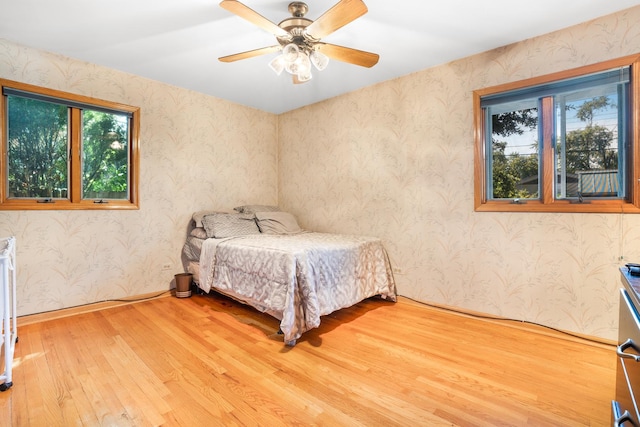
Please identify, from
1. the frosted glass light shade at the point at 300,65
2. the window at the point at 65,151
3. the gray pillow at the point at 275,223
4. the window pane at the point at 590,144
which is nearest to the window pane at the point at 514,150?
the window pane at the point at 590,144

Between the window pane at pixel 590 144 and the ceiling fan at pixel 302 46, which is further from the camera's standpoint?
the window pane at pixel 590 144

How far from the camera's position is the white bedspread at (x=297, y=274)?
2.30 m

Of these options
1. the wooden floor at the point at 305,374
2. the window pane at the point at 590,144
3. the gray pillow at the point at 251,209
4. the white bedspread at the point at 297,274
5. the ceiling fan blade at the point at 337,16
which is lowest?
the wooden floor at the point at 305,374

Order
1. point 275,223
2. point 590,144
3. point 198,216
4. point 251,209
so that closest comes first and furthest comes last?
point 590,144
point 198,216
point 275,223
point 251,209

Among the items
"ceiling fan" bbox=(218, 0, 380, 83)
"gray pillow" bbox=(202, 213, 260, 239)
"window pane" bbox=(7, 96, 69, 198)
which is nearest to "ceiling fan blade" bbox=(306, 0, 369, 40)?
"ceiling fan" bbox=(218, 0, 380, 83)

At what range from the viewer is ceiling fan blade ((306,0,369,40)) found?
1.60 meters

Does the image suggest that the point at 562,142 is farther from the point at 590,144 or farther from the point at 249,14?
the point at 249,14

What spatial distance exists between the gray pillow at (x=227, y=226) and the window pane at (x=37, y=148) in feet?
4.40

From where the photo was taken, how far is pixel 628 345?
0.86m

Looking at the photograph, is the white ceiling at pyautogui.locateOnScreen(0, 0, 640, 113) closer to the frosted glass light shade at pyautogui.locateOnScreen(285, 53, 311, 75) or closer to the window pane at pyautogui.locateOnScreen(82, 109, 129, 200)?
the frosted glass light shade at pyautogui.locateOnScreen(285, 53, 311, 75)

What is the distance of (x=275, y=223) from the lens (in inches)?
148

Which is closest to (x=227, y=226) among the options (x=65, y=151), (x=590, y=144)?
(x=65, y=151)

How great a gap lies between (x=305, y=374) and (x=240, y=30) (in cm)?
251

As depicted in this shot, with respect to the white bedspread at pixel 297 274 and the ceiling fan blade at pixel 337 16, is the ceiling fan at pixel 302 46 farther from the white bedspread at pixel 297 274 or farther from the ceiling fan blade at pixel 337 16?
the white bedspread at pixel 297 274
